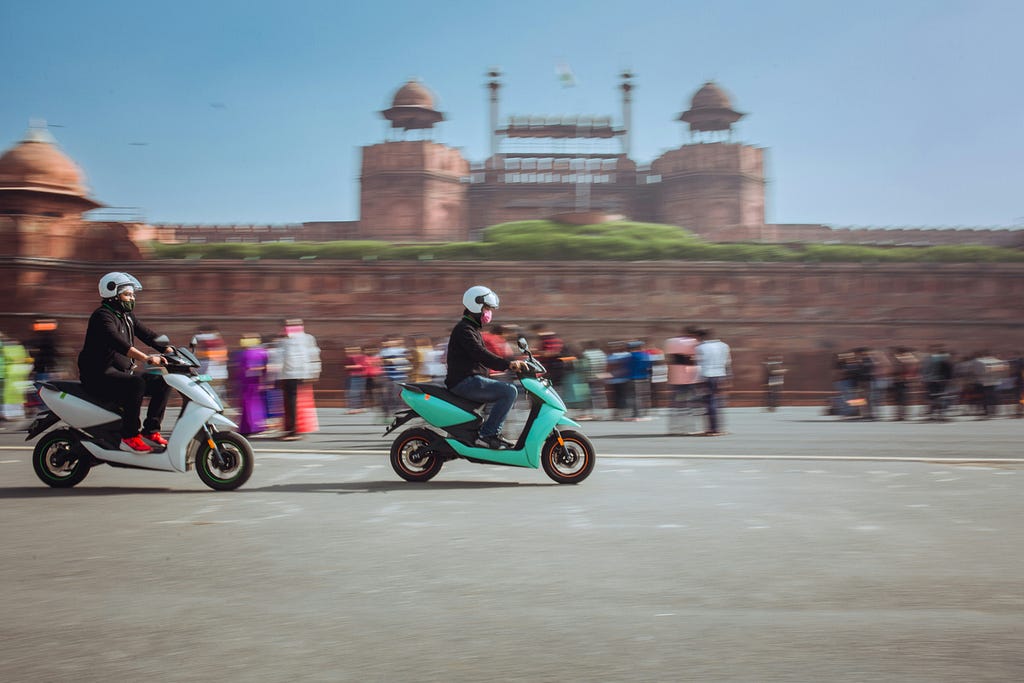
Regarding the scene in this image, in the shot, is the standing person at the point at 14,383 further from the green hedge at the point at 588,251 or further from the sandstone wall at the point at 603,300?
the green hedge at the point at 588,251

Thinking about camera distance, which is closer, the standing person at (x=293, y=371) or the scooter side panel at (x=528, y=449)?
the scooter side panel at (x=528, y=449)

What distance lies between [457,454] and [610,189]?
4167cm

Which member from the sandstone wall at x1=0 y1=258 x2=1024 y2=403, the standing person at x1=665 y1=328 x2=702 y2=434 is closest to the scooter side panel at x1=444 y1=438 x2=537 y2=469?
the standing person at x1=665 y1=328 x2=702 y2=434

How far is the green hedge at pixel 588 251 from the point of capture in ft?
117

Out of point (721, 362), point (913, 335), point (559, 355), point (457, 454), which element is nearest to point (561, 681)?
point (457, 454)

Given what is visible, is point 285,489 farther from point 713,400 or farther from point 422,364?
point 422,364

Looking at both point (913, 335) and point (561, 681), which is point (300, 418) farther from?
point (913, 335)

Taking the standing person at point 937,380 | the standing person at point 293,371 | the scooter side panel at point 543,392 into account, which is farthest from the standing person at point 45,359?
the standing person at point 937,380

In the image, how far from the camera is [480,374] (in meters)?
8.62

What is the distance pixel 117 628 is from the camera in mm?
3932

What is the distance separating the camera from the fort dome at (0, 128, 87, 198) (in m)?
39.8

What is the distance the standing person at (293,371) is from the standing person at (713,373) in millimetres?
5553

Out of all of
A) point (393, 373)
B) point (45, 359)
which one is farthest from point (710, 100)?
point (45, 359)

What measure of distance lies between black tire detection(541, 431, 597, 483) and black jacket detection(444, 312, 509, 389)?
78 centimetres
